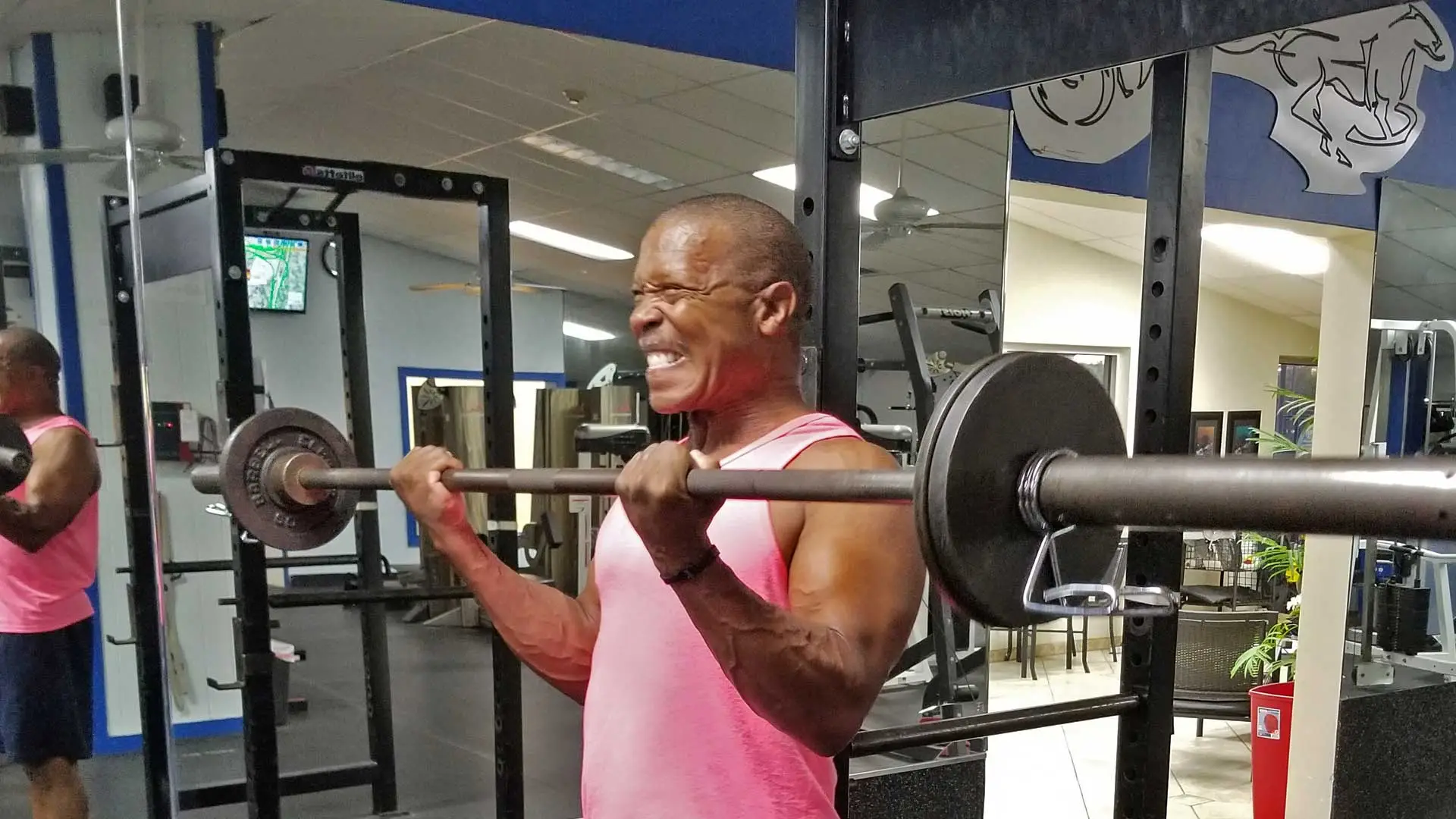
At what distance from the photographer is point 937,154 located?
3.08 meters

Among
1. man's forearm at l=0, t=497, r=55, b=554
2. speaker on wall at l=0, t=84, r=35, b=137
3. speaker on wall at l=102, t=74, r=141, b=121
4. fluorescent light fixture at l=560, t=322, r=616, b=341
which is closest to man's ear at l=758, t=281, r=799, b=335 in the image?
man's forearm at l=0, t=497, r=55, b=554

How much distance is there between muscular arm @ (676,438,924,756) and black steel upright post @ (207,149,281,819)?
76.3 inches

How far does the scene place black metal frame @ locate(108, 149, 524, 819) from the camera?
8.11 ft

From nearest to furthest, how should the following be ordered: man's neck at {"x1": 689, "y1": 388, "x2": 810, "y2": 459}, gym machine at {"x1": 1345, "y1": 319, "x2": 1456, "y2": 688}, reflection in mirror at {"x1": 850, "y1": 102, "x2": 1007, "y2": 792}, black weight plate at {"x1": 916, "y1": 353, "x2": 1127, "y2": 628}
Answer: black weight plate at {"x1": 916, "y1": 353, "x2": 1127, "y2": 628} → man's neck at {"x1": 689, "y1": 388, "x2": 810, "y2": 459} → reflection in mirror at {"x1": 850, "y1": 102, "x2": 1007, "y2": 792} → gym machine at {"x1": 1345, "y1": 319, "x2": 1456, "y2": 688}

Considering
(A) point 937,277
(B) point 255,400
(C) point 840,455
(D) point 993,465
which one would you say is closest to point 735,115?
(A) point 937,277

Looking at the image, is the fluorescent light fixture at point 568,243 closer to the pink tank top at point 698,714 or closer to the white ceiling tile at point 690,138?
the white ceiling tile at point 690,138

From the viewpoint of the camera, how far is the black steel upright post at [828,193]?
1.34 meters

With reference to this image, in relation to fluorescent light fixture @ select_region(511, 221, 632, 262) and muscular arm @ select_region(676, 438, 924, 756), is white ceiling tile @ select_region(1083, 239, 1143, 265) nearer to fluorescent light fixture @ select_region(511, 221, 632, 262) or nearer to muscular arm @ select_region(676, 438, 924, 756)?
fluorescent light fixture @ select_region(511, 221, 632, 262)

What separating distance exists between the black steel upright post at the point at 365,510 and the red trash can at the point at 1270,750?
121 inches

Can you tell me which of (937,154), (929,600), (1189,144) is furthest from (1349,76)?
(1189,144)

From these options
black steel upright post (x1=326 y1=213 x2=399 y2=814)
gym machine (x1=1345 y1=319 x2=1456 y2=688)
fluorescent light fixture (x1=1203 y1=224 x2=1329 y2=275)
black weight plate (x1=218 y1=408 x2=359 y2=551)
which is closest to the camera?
black weight plate (x1=218 y1=408 x2=359 y2=551)

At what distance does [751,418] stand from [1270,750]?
3352 mm

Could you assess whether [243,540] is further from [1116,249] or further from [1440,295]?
[1116,249]

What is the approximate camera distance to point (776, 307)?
109 cm
